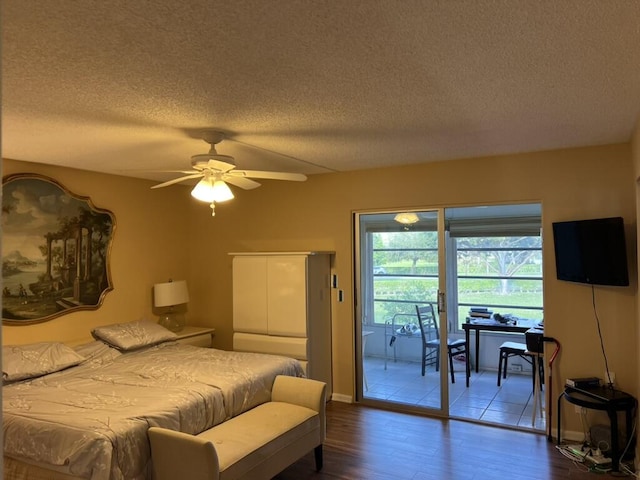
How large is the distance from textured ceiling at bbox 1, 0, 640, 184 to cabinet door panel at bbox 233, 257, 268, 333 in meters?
1.65

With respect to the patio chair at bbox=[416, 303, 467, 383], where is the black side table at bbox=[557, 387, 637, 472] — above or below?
below

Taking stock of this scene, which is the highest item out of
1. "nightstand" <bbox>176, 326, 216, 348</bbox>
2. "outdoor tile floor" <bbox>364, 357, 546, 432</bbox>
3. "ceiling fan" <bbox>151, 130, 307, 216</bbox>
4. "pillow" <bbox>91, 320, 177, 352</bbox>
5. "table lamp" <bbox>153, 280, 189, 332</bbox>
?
"ceiling fan" <bbox>151, 130, 307, 216</bbox>

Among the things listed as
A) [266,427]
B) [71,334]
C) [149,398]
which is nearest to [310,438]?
[266,427]

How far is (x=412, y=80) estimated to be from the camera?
7.80 feet

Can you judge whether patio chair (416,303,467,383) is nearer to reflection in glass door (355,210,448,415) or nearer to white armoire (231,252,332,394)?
reflection in glass door (355,210,448,415)

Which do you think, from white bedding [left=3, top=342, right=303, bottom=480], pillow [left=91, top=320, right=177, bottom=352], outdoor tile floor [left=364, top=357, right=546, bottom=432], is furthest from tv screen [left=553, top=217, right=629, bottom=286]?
pillow [left=91, top=320, right=177, bottom=352]

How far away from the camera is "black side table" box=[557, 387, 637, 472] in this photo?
11.2ft

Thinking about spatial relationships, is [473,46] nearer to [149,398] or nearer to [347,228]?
[149,398]

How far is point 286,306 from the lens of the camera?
485 centimetres

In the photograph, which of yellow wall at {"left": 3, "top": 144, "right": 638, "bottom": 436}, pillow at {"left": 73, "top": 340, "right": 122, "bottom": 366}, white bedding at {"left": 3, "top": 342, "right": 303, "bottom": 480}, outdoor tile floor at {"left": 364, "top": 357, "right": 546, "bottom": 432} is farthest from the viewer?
outdoor tile floor at {"left": 364, "top": 357, "right": 546, "bottom": 432}

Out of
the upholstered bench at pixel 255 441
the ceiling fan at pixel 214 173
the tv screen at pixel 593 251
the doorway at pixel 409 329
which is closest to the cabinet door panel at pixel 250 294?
the doorway at pixel 409 329

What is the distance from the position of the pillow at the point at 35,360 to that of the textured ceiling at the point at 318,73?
162 cm

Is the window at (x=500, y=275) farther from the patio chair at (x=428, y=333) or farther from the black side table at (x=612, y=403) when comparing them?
the black side table at (x=612, y=403)

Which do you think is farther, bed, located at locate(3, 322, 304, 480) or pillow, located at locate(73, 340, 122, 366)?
pillow, located at locate(73, 340, 122, 366)
